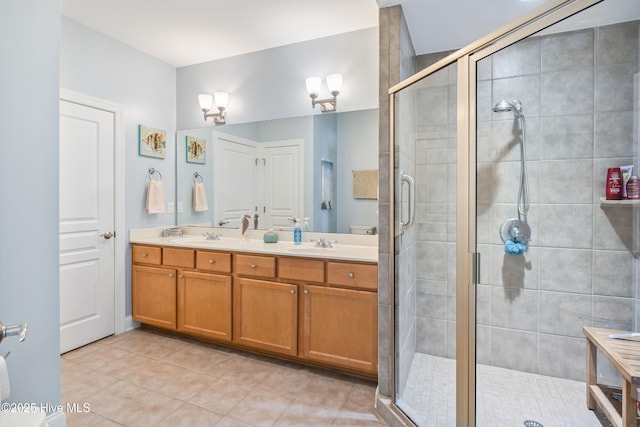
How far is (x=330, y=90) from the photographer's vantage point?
2.75 m

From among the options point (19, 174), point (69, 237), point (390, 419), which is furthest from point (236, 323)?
point (19, 174)

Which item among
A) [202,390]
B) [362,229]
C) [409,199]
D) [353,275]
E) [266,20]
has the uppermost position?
[266,20]

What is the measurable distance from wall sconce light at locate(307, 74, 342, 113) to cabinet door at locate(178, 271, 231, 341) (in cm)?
159

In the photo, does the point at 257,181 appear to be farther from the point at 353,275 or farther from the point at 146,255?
the point at 353,275

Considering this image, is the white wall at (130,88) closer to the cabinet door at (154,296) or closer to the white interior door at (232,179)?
the cabinet door at (154,296)

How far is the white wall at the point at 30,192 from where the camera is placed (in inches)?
55.1

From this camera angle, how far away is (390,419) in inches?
71.4

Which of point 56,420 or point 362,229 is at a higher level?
point 362,229

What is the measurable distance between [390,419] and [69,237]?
265 cm

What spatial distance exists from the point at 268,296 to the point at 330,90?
1698mm

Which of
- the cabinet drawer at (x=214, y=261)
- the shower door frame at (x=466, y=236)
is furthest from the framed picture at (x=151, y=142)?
the shower door frame at (x=466, y=236)

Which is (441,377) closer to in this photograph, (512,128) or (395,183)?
(395,183)

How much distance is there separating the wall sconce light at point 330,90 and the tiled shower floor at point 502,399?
203 cm

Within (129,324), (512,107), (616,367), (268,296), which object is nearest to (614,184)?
(512,107)
